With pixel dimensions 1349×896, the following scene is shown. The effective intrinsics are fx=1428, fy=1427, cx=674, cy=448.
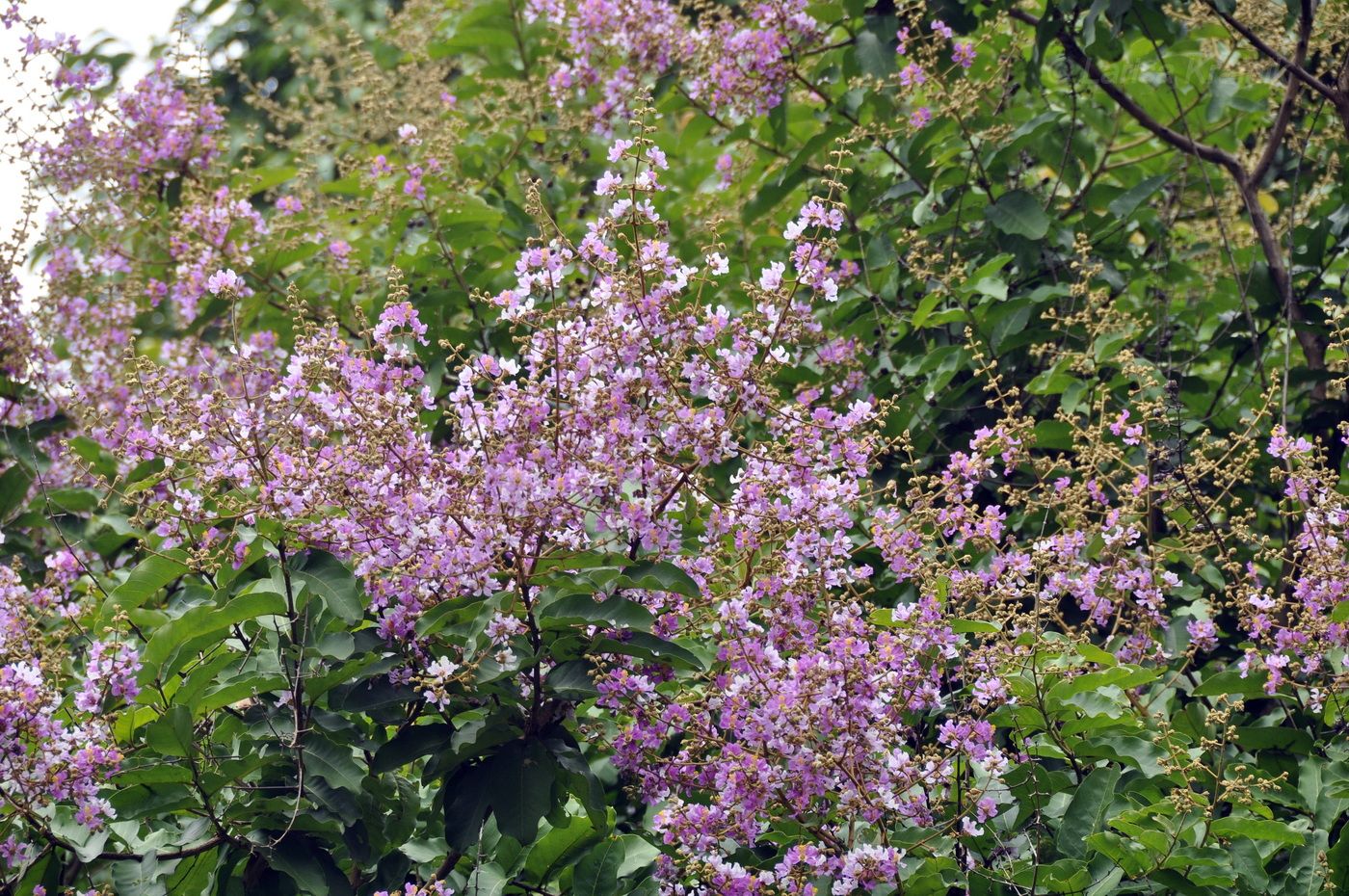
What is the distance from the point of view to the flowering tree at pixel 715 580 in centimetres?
211

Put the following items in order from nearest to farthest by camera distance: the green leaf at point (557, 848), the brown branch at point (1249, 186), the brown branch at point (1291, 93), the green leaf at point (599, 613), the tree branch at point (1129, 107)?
the green leaf at point (599, 613) < the green leaf at point (557, 848) < the brown branch at point (1291, 93) < the brown branch at point (1249, 186) < the tree branch at point (1129, 107)

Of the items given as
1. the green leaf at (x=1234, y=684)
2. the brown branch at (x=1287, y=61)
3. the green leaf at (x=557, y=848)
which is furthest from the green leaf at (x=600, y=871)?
the brown branch at (x=1287, y=61)

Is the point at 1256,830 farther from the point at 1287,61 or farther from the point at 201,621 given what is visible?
the point at 1287,61

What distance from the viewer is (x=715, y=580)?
2.20 metres

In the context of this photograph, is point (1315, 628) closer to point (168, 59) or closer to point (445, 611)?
point (445, 611)

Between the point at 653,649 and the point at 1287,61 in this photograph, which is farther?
the point at 1287,61

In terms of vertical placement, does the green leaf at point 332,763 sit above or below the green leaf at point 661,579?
below

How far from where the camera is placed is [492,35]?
428cm

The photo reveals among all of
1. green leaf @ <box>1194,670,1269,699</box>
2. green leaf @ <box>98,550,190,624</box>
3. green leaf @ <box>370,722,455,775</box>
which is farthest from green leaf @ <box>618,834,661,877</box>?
green leaf @ <box>1194,670,1269,699</box>

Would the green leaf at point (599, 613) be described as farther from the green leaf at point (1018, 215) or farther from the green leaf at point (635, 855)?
the green leaf at point (1018, 215)

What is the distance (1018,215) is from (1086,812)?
1.59m

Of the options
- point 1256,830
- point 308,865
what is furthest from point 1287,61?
point 308,865

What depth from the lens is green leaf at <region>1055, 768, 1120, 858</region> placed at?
2.24 metres

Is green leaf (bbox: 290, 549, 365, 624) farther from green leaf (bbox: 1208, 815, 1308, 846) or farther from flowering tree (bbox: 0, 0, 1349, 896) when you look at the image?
green leaf (bbox: 1208, 815, 1308, 846)
